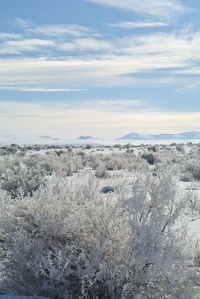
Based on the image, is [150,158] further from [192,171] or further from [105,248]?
[105,248]

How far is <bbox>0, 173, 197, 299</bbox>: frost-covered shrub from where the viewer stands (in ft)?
13.4

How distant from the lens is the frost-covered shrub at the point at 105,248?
4078 mm

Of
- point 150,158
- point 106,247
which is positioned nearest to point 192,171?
point 150,158

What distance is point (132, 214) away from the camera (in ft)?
14.3

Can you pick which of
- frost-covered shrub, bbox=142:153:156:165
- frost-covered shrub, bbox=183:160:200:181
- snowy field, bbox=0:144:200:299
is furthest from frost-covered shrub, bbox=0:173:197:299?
frost-covered shrub, bbox=142:153:156:165

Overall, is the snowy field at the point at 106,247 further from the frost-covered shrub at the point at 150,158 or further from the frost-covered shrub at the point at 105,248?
the frost-covered shrub at the point at 150,158

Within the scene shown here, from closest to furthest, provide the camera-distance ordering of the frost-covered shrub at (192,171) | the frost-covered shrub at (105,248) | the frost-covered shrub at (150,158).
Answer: the frost-covered shrub at (105,248) → the frost-covered shrub at (192,171) → the frost-covered shrub at (150,158)

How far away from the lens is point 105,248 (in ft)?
13.8

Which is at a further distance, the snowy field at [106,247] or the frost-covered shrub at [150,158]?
the frost-covered shrub at [150,158]

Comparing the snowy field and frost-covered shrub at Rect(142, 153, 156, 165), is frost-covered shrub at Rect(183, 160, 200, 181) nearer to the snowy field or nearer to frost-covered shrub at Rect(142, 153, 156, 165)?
frost-covered shrub at Rect(142, 153, 156, 165)

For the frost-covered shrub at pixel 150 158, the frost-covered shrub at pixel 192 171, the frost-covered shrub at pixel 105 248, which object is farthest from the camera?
the frost-covered shrub at pixel 150 158

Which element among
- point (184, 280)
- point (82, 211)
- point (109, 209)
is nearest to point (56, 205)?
point (82, 211)

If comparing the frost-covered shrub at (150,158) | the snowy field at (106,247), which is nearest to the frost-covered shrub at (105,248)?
the snowy field at (106,247)

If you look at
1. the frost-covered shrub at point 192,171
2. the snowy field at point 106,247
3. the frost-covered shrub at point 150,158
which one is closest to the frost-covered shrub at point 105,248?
the snowy field at point 106,247
